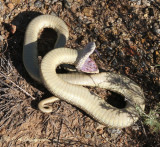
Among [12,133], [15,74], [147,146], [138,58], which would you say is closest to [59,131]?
[12,133]

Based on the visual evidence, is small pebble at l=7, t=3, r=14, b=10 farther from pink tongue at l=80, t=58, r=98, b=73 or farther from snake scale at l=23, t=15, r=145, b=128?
pink tongue at l=80, t=58, r=98, b=73

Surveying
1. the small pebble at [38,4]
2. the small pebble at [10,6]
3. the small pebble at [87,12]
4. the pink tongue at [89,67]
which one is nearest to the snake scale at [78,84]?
the pink tongue at [89,67]

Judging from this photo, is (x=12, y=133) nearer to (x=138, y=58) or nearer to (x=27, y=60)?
(x=27, y=60)

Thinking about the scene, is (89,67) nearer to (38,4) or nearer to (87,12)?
(87,12)

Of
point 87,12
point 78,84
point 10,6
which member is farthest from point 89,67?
point 10,6

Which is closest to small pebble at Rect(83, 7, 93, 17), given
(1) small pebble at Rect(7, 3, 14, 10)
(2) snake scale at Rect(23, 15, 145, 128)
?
(2) snake scale at Rect(23, 15, 145, 128)

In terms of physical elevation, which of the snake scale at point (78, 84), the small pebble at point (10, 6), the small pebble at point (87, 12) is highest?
the small pebble at point (10, 6)

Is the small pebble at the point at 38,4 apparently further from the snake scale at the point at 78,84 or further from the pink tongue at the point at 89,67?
the pink tongue at the point at 89,67
